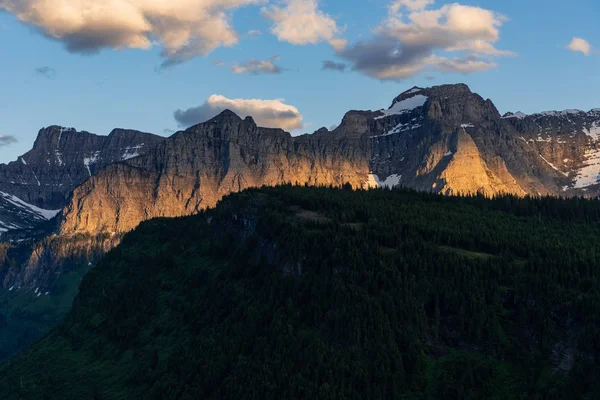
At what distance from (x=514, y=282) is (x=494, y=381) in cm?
3761

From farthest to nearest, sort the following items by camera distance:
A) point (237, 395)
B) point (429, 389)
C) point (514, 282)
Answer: point (514, 282) < point (237, 395) < point (429, 389)

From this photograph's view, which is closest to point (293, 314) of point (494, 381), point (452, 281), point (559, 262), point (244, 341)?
point (244, 341)

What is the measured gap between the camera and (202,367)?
7495 inches

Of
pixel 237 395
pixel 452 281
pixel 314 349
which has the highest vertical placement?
pixel 452 281

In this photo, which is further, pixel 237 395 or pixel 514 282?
pixel 514 282

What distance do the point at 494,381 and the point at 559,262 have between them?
177 feet

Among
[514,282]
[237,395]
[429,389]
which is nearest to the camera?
[429,389]

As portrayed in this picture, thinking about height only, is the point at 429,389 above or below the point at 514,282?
below

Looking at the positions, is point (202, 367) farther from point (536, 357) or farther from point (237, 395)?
point (536, 357)

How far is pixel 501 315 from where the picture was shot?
177 meters

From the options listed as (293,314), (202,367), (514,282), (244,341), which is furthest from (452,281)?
(202,367)

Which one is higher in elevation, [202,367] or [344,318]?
[344,318]

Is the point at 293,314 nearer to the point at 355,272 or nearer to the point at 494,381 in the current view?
the point at 355,272

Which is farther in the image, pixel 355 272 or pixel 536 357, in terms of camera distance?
A: pixel 355 272
